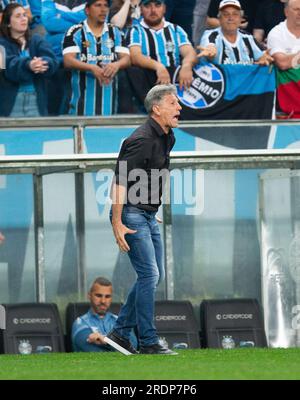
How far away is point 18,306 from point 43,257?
0.69 meters

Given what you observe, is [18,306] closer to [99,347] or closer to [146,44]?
[99,347]

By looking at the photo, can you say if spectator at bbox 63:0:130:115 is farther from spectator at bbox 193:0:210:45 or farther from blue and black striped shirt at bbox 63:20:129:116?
spectator at bbox 193:0:210:45

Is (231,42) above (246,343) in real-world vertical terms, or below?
above

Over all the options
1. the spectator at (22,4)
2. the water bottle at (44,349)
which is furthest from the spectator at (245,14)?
the water bottle at (44,349)

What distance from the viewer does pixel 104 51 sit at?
14.5 metres

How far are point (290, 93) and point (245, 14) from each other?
51.3 inches

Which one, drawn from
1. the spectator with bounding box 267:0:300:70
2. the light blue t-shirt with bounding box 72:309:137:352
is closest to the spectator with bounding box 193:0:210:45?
the spectator with bounding box 267:0:300:70

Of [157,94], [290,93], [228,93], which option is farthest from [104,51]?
[157,94]

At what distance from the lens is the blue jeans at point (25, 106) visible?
14.2m

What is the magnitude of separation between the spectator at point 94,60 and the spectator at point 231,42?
1041 mm

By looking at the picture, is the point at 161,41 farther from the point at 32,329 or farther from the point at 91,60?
the point at 32,329

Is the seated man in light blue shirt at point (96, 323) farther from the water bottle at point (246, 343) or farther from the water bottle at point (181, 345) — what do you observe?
the water bottle at point (246, 343)
